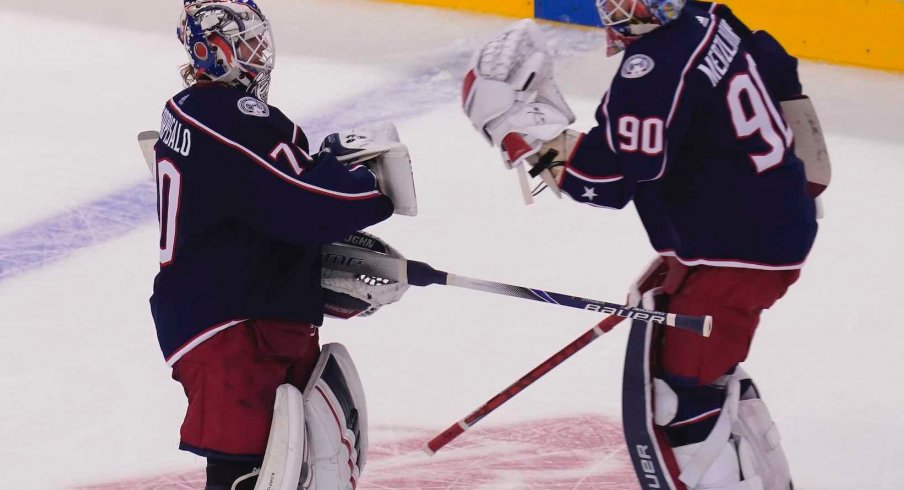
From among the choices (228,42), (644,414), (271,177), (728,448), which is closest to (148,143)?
(228,42)

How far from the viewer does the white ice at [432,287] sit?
137 inches

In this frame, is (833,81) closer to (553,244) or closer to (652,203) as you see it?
(553,244)

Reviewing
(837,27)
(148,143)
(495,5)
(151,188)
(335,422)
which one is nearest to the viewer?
(335,422)

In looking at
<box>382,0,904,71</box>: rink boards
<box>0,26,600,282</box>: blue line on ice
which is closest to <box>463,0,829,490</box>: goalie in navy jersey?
<box>0,26,600,282</box>: blue line on ice

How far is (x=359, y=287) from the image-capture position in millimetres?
2730

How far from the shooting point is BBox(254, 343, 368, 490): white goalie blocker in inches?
101

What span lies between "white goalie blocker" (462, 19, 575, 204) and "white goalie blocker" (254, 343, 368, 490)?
0.56 m

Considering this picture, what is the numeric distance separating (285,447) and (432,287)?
154 cm

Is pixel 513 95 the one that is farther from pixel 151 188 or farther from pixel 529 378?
pixel 151 188

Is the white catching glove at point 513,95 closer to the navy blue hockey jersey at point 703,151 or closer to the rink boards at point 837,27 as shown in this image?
the navy blue hockey jersey at point 703,151

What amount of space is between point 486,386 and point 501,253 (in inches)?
26.4

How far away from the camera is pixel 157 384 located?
3.64m

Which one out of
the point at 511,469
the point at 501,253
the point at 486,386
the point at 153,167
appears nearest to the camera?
the point at 153,167

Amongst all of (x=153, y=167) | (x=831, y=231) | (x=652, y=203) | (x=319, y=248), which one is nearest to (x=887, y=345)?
(x=831, y=231)
